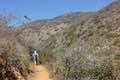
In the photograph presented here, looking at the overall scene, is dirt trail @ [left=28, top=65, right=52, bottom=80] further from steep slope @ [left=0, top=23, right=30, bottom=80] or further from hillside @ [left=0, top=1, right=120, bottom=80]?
steep slope @ [left=0, top=23, right=30, bottom=80]

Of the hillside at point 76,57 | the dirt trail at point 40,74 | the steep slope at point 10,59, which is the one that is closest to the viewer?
the hillside at point 76,57

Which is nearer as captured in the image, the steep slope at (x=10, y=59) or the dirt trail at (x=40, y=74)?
the steep slope at (x=10, y=59)

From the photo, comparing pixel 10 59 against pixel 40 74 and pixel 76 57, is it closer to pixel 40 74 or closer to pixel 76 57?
pixel 40 74

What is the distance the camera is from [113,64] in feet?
42.0

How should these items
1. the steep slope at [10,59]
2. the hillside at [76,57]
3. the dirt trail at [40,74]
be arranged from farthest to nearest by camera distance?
1. the dirt trail at [40,74]
2. the steep slope at [10,59]
3. the hillside at [76,57]

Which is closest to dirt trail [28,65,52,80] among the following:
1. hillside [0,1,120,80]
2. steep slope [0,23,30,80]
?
hillside [0,1,120,80]

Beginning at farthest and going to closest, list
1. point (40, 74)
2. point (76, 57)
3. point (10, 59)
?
1. point (40, 74)
2. point (10, 59)
3. point (76, 57)

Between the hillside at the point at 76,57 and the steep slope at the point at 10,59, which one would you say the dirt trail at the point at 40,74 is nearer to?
the hillside at the point at 76,57

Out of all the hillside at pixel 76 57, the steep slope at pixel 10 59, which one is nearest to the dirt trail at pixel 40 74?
the hillside at pixel 76 57

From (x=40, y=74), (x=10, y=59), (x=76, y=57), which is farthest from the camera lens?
(x=40, y=74)

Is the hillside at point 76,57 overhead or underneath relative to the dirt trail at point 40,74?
overhead

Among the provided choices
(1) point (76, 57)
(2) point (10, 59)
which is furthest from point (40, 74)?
(1) point (76, 57)

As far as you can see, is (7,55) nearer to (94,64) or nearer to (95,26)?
(94,64)

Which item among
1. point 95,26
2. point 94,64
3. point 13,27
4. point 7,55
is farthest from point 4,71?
point 95,26
